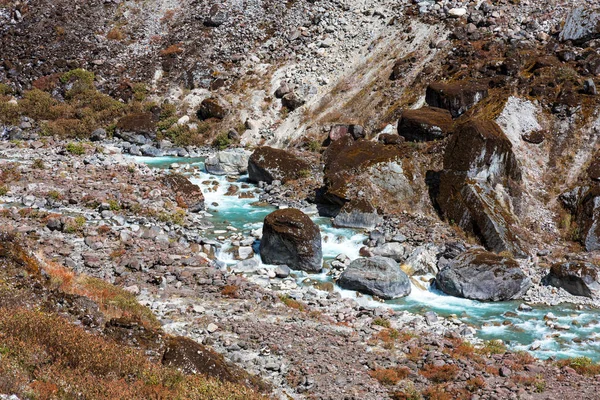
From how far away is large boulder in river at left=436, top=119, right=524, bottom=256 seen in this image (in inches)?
986

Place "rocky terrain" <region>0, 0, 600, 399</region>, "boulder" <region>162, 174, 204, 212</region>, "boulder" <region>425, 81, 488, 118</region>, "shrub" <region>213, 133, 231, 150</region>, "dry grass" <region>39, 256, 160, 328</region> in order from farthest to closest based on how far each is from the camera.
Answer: "shrub" <region>213, 133, 231, 150</region>
"boulder" <region>425, 81, 488, 118</region>
"boulder" <region>162, 174, 204, 212</region>
"dry grass" <region>39, 256, 160, 328</region>
"rocky terrain" <region>0, 0, 600, 399</region>

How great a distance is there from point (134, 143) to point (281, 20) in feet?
60.7

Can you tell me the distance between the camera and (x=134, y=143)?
130ft

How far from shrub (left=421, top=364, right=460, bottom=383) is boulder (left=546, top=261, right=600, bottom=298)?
8837 millimetres

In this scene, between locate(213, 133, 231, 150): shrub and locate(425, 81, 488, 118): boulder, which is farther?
locate(213, 133, 231, 150): shrub

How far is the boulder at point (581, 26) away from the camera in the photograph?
34.3m

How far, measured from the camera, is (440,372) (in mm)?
13695

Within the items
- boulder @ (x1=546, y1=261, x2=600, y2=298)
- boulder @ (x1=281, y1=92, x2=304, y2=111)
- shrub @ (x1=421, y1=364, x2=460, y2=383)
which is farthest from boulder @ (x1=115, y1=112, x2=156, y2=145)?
shrub @ (x1=421, y1=364, x2=460, y2=383)

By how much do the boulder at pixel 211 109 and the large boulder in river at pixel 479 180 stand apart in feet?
68.5

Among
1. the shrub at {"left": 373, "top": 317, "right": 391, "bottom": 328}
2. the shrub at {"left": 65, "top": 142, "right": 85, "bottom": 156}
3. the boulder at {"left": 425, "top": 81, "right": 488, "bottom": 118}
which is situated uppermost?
the boulder at {"left": 425, "top": 81, "right": 488, "bottom": 118}

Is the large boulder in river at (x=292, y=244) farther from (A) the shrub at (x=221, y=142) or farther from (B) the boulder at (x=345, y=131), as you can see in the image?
(A) the shrub at (x=221, y=142)

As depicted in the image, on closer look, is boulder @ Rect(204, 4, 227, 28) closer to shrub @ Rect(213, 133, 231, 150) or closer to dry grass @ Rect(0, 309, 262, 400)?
shrub @ Rect(213, 133, 231, 150)

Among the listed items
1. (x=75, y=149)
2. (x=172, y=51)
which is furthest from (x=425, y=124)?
(x=172, y=51)

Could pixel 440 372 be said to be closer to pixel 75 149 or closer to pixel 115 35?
pixel 75 149
